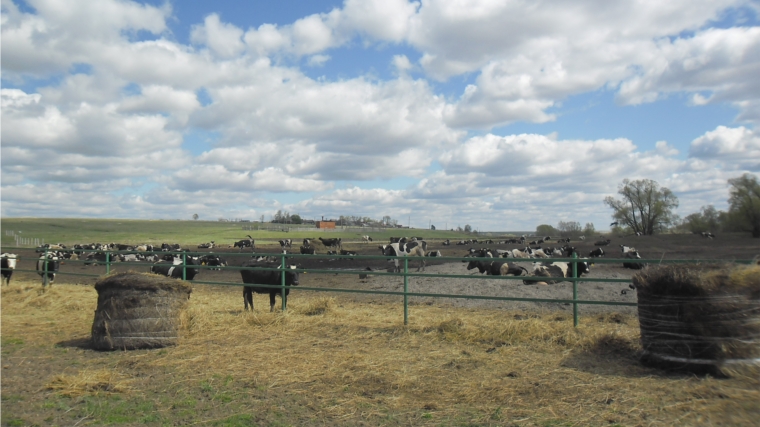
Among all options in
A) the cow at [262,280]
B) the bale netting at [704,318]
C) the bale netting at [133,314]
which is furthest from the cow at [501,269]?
the bale netting at [133,314]

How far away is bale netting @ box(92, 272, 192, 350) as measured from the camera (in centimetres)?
787

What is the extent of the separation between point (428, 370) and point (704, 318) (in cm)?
319

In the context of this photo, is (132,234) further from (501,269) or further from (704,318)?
(704,318)

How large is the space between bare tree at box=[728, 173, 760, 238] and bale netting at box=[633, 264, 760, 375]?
6108 centimetres

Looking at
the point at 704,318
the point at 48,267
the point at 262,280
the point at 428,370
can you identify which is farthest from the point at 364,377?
the point at 48,267

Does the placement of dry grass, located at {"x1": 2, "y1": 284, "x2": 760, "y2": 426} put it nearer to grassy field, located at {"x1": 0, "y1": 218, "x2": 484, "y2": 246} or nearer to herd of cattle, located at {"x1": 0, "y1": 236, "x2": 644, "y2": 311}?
herd of cattle, located at {"x1": 0, "y1": 236, "x2": 644, "y2": 311}

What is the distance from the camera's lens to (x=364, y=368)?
6.61 metres

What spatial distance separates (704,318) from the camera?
5.94m

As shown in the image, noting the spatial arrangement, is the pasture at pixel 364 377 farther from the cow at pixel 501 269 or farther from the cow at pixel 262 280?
the cow at pixel 501 269

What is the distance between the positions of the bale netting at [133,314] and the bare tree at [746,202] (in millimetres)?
63965

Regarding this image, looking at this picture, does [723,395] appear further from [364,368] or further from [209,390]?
[209,390]

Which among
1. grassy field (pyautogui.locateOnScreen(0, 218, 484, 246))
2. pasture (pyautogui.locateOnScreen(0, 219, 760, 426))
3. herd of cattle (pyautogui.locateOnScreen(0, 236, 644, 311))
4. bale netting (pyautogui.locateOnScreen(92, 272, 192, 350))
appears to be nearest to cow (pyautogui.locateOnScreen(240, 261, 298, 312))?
herd of cattle (pyautogui.locateOnScreen(0, 236, 644, 311))

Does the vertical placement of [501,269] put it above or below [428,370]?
above

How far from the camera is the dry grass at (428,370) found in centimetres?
490
